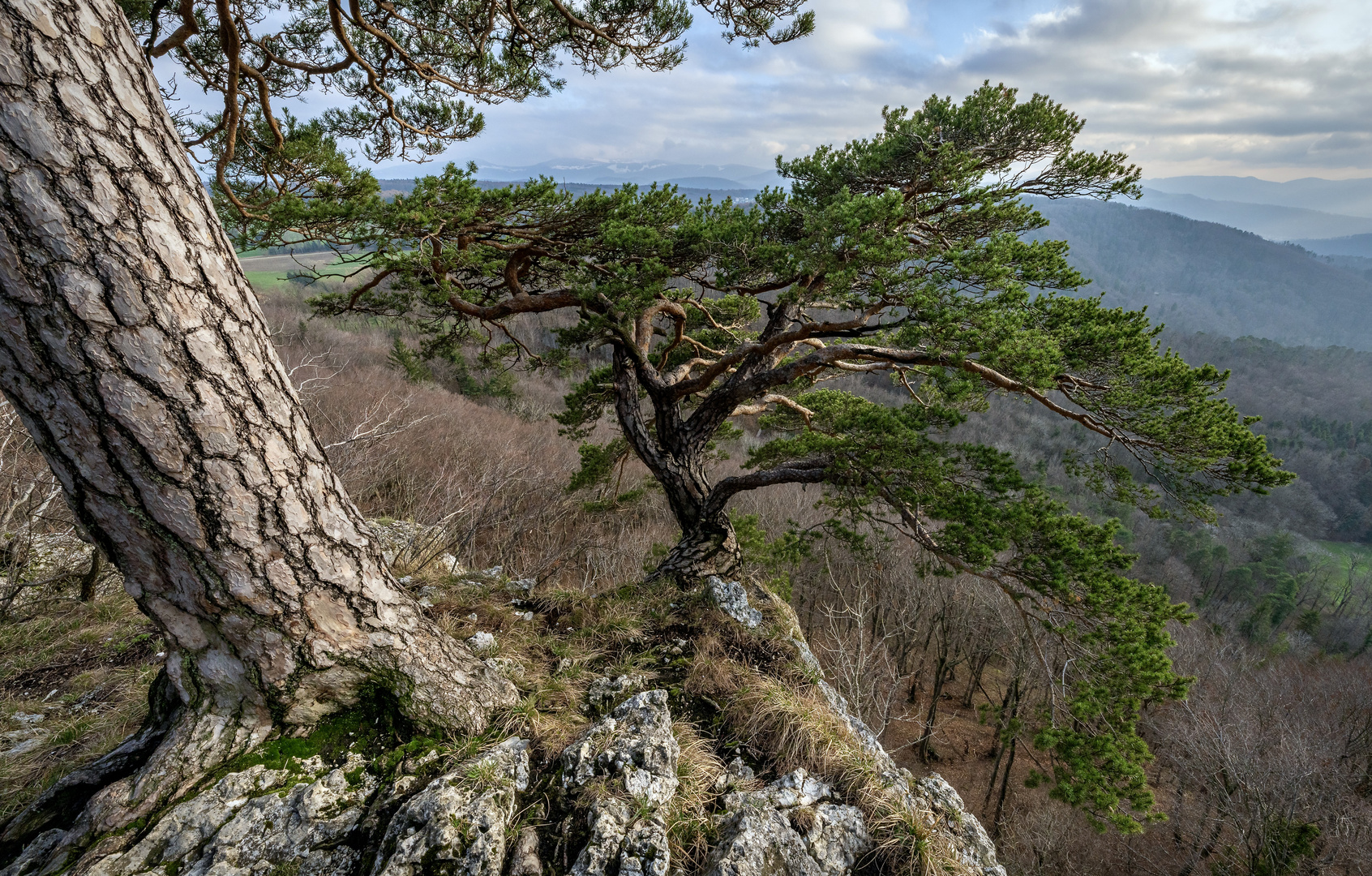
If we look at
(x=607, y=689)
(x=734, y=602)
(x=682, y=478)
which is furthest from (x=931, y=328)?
(x=682, y=478)

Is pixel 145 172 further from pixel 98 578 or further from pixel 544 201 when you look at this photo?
pixel 98 578

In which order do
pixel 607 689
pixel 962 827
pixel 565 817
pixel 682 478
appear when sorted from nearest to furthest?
pixel 565 817
pixel 962 827
pixel 607 689
pixel 682 478

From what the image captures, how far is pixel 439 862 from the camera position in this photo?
5.98ft

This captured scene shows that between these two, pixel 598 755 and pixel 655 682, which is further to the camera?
pixel 655 682

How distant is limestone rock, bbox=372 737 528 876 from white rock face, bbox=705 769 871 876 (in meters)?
0.76

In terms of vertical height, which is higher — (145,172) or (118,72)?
(118,72)

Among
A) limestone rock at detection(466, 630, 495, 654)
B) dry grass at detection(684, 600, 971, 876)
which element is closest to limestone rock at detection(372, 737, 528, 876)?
limestone rock at detection(466, 630, 495, 654)

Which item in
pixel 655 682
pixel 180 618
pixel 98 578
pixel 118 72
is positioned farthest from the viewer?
pixel 98 578

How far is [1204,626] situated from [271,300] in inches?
1992

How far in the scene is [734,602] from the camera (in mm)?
3838

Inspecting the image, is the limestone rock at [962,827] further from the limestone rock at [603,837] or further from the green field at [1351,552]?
the green field at [1351,552]

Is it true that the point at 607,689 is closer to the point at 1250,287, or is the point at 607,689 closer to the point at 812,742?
the point at 812,742

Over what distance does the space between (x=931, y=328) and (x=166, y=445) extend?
401 centimetres

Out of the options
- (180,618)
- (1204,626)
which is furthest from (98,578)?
(1204,626)
